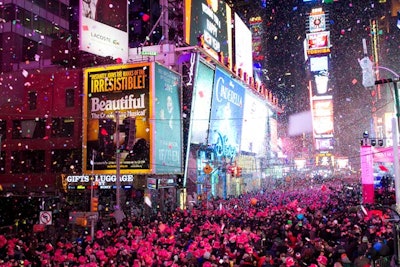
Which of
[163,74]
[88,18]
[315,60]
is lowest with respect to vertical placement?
[163,74]

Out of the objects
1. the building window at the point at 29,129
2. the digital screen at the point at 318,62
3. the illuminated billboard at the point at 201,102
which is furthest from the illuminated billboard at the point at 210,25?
the digital screen at the point at 318,62

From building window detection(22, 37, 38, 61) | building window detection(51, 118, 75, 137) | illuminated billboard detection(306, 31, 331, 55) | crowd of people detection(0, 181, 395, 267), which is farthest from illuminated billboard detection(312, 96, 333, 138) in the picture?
crowd of people detection(0, 181, 395, 267)

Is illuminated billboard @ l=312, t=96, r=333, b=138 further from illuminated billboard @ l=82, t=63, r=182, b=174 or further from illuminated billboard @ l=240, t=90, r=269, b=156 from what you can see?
illuminated billboard @ l=82, t=63, r=182, b=174

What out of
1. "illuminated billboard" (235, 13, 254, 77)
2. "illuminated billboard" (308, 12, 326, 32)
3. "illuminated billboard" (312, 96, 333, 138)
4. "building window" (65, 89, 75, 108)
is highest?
"illuminated billboard" (308, 12, 326, 32)

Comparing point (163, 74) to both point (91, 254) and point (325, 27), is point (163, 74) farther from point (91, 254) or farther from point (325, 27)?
point (325, 27)

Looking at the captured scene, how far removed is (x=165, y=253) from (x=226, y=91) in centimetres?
3520

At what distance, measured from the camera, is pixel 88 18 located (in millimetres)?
32094

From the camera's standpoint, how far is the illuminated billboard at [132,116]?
3153cm

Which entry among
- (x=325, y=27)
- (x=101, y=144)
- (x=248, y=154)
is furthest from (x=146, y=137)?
(x=325, y=27)

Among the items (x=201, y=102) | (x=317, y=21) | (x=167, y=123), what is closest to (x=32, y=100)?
(x=167, y=123)

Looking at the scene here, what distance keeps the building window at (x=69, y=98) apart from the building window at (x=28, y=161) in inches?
170

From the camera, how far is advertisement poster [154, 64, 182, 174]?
3206 centimetres

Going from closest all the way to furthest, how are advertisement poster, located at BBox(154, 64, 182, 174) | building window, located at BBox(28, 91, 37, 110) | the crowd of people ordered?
1. the crowd of people
2. advertisement poster, located at BBox(154, 64, 182, 174)
3. building window, located at BBox(28, 91, 37, 110)

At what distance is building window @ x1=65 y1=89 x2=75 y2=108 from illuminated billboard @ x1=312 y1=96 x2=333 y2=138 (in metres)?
60.9
